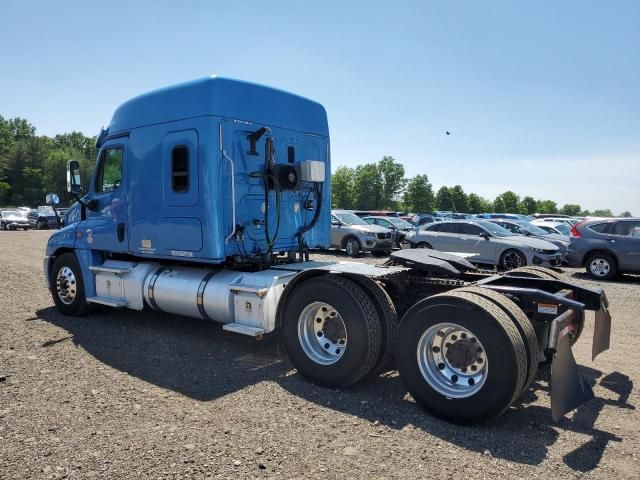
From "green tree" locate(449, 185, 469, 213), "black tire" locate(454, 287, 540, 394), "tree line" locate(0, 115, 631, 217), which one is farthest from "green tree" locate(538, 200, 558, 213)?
"black tire" locate(454, 287, 540, 394)

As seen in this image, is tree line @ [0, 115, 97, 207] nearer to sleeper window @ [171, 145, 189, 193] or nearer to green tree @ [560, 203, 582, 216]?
sleeper window @ [171, 145, 189, 193]

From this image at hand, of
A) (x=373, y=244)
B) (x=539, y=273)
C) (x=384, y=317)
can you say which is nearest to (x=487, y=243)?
(x=373, y=244)

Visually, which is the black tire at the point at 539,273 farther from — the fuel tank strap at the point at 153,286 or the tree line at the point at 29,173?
the tree line at the point at 29,173

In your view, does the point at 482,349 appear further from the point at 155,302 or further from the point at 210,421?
the point at 155,302

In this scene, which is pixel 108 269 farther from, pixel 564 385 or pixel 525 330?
pixel 564 385

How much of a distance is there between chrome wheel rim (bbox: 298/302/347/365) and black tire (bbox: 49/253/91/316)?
4.33m

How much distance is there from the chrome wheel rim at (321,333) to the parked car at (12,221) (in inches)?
1536

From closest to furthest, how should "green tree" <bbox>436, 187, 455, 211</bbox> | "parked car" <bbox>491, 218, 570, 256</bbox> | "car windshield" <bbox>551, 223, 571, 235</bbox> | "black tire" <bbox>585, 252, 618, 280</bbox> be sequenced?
"black tire" <bbox>585, 252, 618, 280</bbox> < "parked car" <bbox>491, 218, 570, 256</bbox> < "car windshield" <bbox>551, 223, 571, 235</bbox> < "green tree" <bbox>436, 187, 455, 211</bbox>

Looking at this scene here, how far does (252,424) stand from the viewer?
392 cm

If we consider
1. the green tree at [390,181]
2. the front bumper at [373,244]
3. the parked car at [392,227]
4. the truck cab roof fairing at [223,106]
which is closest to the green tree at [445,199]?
the green tree at [390,181]

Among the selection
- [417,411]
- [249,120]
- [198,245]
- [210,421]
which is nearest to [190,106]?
[249,120]

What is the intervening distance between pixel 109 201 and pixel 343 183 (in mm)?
101706

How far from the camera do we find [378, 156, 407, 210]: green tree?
106 metres

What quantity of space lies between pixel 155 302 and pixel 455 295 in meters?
4.31
